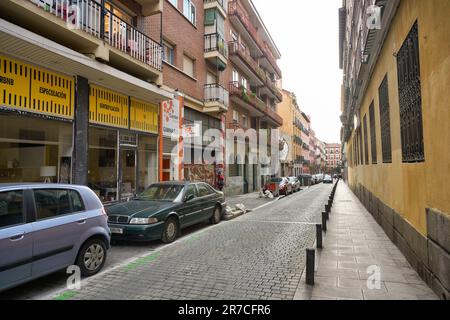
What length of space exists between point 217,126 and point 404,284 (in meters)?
16.0

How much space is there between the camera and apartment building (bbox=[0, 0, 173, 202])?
7660 millimetres

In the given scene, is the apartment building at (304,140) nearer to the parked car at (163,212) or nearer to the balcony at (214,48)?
the balcony at (214,48)

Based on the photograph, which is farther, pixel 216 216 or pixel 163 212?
pixel 216 216

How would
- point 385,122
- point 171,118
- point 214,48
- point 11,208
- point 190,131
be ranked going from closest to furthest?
point 11,208 < point 385,122 < point 171,118 < point 190,131 < point 214,48

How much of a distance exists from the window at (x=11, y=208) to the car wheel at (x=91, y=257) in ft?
3.96

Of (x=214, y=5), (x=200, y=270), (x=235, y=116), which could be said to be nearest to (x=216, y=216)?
(x=200, y=270)

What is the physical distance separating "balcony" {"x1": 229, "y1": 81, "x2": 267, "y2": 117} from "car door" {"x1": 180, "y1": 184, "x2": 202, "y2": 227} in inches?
526

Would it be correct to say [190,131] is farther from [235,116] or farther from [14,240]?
[14,240]

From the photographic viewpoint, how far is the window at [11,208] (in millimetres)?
4079

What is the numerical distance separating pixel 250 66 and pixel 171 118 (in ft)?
40.5

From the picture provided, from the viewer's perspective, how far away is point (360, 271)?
5.48 m

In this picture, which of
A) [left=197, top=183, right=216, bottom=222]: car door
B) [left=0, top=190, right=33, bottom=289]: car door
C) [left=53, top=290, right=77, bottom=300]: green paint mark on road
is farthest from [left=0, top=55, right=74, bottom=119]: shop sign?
[left=53, top=290, right=77, bottom=300]: green paint mark on road
